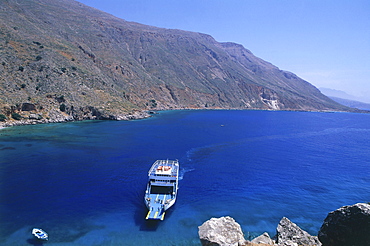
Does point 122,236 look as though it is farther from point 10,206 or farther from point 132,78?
point 132,78

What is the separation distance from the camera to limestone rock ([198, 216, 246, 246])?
703 inches

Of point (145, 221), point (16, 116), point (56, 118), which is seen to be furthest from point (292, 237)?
point (56, 118)

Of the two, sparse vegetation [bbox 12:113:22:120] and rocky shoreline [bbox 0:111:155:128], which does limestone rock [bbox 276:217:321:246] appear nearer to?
rocky shoreline [bbox 0:111:155:128]

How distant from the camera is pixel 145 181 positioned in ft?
137

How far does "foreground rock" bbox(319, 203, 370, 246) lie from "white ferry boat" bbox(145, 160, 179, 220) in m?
19.2

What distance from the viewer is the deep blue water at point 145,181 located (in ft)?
93.0

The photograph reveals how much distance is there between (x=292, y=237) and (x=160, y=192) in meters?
19.8

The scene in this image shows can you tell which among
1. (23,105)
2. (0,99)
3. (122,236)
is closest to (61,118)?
(23,105)

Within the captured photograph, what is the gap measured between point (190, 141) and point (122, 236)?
50.6 metres

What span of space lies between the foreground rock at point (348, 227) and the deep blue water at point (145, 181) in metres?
13.1

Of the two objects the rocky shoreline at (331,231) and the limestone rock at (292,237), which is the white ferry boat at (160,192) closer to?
the rocky shoreline at (331,231)

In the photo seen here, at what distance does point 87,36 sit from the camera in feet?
599

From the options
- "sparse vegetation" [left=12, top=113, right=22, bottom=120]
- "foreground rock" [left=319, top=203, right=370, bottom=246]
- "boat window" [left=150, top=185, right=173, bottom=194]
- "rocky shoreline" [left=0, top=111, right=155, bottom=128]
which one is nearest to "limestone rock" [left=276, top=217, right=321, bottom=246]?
"foreground rock" [left=319, top=203, right=370, bottom=246]

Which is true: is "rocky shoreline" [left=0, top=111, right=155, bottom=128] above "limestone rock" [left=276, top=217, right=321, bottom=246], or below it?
below
